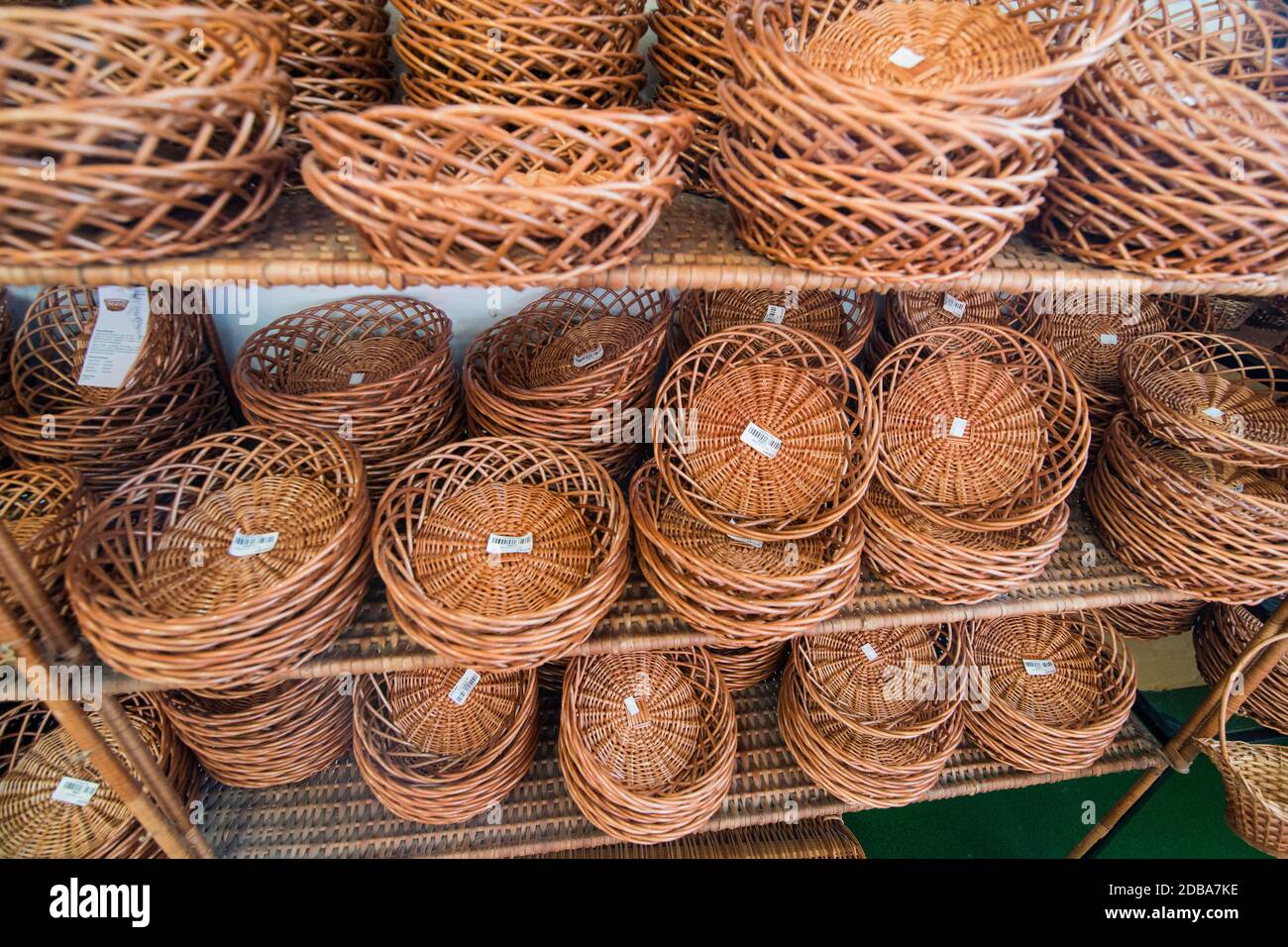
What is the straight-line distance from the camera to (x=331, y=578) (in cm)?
97

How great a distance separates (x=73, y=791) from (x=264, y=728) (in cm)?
33

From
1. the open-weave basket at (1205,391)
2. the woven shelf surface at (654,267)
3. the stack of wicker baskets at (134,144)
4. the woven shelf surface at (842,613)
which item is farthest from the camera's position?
the open-weave basket at (1205,391)

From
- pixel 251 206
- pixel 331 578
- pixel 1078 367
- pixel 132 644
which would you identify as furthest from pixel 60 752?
pixel 1078 367

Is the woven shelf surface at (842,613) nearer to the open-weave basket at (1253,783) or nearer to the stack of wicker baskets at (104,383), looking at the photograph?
the open-weave basket at (1253,783)

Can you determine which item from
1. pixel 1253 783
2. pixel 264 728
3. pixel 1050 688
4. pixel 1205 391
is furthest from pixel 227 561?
pixel 1253 783

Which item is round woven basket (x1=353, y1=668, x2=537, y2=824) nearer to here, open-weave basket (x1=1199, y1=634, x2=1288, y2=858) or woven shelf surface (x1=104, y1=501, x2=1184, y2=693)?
woven shelf surface (x1=104, y1=501, x2=1184, y2=693)

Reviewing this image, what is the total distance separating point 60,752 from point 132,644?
692 mm

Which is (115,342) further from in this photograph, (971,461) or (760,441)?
(971,461)

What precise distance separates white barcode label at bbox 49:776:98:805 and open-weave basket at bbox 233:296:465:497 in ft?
2.38

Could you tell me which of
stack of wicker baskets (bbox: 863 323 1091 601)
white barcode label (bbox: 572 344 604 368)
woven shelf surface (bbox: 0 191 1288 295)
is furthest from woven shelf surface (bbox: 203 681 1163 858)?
woven shelf surface (bbox: 0 191 1288 295)

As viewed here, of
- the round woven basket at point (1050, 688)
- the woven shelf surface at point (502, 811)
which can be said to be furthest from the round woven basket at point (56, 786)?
the round woven basket at point (1050, 688)

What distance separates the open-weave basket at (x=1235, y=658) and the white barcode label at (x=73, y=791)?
224cm

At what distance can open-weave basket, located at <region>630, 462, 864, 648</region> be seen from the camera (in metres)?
1.04

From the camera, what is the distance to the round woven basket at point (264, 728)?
4.00 feet
